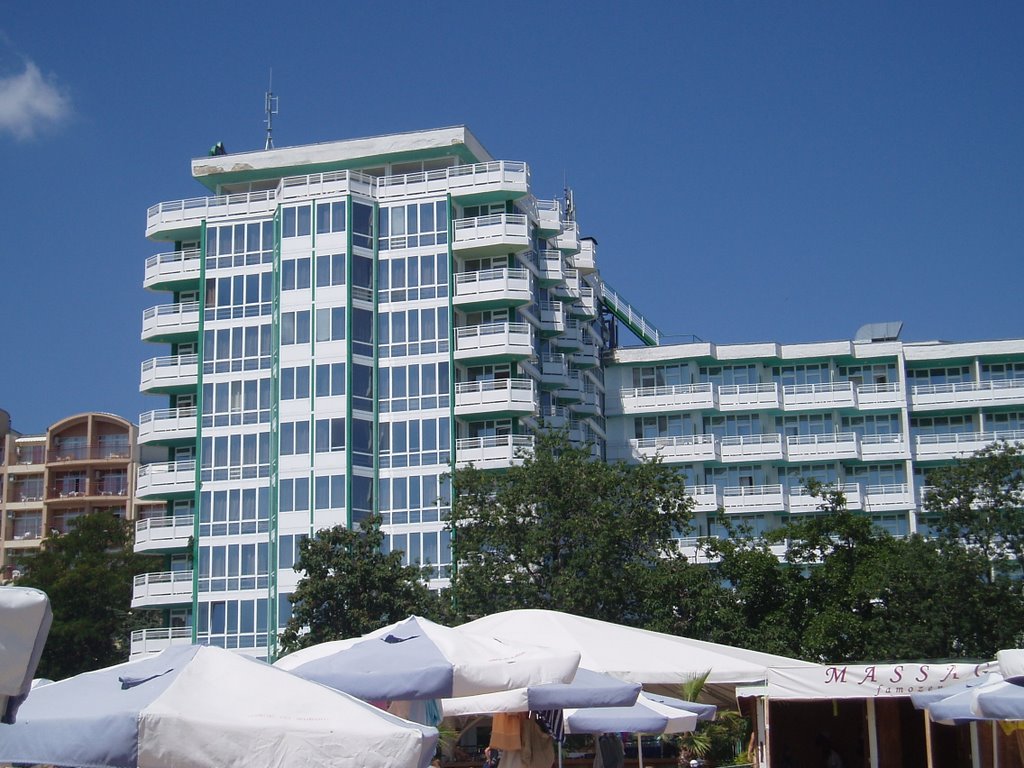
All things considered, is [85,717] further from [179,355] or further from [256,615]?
[179,355]

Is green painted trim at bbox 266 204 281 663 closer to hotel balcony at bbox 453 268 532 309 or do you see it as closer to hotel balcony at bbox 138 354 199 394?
hotel balcony at bbox 138 354 199 394

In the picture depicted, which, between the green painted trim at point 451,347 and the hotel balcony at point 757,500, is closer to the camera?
the green painted trim at point 451,347

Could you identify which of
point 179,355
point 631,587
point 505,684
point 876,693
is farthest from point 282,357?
point 505,684

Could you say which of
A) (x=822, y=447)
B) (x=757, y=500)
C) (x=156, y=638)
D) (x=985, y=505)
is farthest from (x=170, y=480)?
(x=985, y=505)

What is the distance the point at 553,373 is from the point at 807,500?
14341 mm

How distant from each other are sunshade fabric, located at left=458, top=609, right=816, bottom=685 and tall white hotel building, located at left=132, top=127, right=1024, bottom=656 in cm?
3250

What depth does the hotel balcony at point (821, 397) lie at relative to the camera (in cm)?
6812

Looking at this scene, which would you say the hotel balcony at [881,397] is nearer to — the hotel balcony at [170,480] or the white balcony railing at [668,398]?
the white balcony railing at [668,398]

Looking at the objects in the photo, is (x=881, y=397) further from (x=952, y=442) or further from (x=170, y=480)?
(x=170, y=480)

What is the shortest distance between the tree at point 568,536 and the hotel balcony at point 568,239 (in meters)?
23.8

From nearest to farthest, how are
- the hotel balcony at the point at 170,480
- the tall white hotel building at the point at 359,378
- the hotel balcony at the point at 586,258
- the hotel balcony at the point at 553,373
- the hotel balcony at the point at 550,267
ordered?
1. the tall white hotel building at the point at 359,378
2. the hotel balcony at the point at 170,480
3. the hotel balcony at the point at 553,373
4. the hotel balcony at the point at 550,267
5. the hotel balcony at the point at 586,258

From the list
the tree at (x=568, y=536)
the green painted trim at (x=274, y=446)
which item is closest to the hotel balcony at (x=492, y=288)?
the green painted trim at (x=274, y=446)

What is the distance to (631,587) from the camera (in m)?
41.9

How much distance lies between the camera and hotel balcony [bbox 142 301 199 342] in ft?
198
